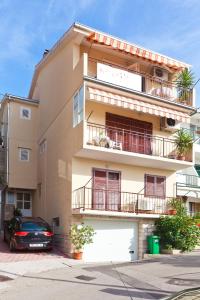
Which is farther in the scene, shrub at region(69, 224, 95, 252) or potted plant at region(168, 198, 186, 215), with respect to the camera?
potted plant at region(168, 198, 186, 215)

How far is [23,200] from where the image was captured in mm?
27781

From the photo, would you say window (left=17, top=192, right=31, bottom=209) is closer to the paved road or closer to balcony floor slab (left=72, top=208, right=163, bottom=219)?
balcony floor slab (left=72, top=208, right=163, bottom=219)

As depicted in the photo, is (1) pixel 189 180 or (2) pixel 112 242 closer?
(2) pixel 112 242

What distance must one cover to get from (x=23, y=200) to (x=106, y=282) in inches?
608

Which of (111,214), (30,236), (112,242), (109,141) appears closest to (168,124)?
(109,141)

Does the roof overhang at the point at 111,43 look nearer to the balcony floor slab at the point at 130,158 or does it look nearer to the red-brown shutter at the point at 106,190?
the balcony floor slab at the point at 130,158

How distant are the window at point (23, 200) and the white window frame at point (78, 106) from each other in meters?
8.96

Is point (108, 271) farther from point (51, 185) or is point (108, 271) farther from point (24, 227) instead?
point (51, 185)

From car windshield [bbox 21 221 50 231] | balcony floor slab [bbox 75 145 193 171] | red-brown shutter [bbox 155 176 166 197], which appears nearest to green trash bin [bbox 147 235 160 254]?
red-brown shutter [bbox 155 176 166 197]

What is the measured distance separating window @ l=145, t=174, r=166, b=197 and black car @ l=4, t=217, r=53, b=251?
648 cm

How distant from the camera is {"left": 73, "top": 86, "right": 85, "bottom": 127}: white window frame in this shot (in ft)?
65.9

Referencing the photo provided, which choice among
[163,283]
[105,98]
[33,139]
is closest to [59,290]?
[163,283]

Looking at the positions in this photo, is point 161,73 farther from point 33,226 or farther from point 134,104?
point 33,226

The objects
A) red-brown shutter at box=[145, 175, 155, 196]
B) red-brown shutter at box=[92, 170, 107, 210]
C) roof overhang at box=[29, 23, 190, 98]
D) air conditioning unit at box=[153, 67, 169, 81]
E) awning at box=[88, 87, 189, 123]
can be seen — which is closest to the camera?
awning at box=[88, 87, 189, 123]
